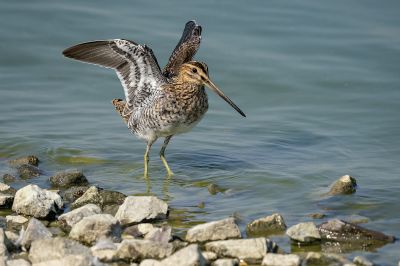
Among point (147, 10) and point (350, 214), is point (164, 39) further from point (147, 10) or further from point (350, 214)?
point (350, 214)

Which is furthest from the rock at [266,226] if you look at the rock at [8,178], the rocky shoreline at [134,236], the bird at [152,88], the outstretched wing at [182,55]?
the outstretched wing at [182,55]

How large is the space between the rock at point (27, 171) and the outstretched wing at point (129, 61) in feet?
4.90

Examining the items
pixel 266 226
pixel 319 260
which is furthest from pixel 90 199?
pixel 319 260

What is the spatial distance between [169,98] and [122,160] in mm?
1342

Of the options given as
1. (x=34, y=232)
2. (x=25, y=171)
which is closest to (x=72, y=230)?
(x=34, y=232)

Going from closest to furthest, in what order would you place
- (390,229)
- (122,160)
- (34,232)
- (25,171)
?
(34,232) < (390,229) < (25,171) < (122,160)

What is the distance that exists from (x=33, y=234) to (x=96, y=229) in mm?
576

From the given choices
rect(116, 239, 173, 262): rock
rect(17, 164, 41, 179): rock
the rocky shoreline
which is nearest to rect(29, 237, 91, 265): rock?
the rocky shoreline

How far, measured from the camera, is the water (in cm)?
999

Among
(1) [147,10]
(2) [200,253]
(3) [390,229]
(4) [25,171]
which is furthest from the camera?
(1) [147,10]

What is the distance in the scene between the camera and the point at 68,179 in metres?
10.1

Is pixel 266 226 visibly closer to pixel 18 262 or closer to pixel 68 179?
pixel 18 262

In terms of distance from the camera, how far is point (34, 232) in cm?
762

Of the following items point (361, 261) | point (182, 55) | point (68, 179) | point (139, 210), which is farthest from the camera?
Answer: point (182, 55)
